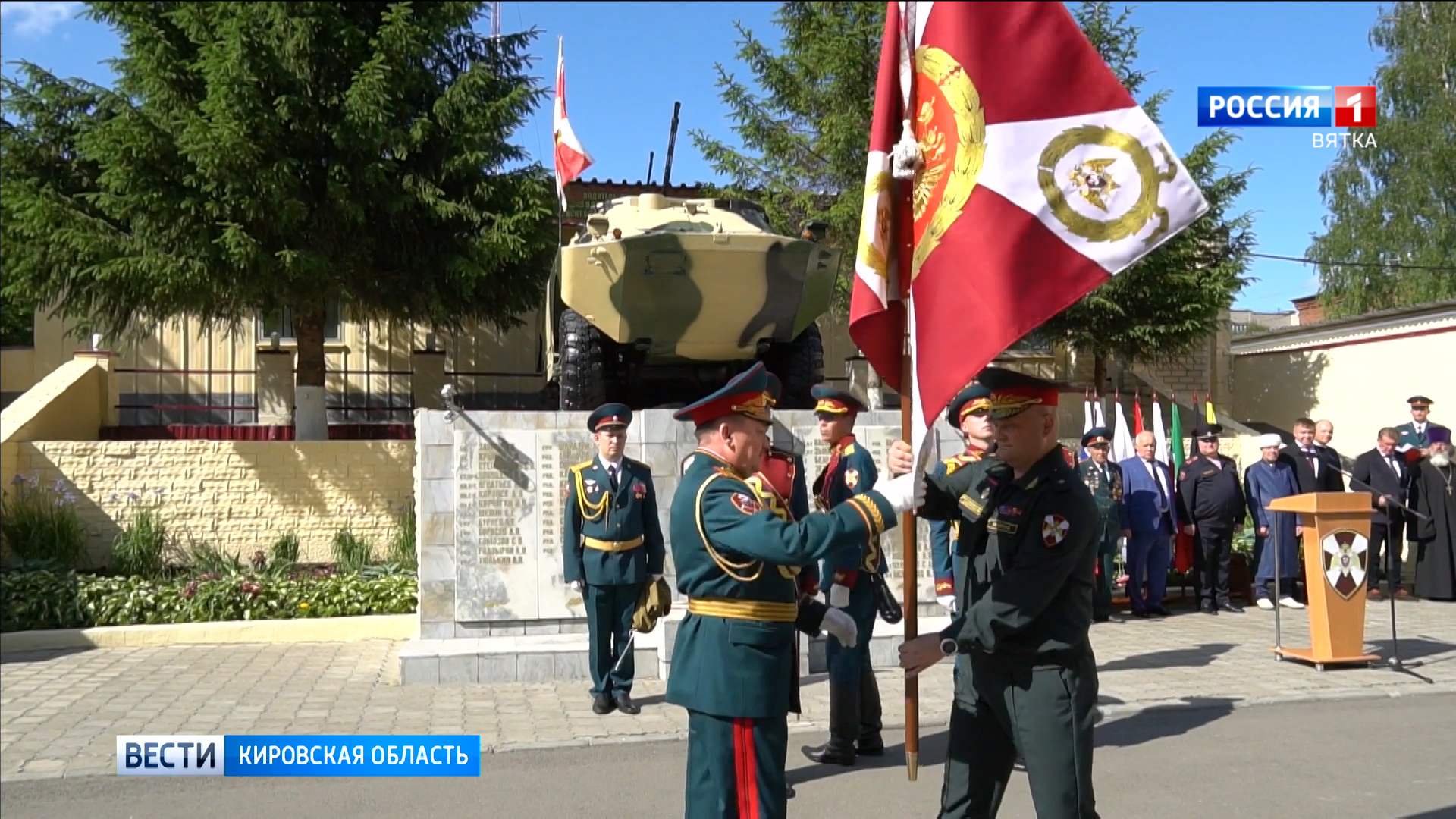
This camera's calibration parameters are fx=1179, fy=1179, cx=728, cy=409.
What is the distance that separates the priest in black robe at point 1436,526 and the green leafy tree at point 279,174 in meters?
10.2

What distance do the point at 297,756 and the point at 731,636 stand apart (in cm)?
334

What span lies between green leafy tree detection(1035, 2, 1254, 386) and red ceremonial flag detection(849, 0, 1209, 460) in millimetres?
14252

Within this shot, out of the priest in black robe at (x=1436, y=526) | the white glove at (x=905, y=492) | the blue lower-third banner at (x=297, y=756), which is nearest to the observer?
the white glove at (x=905, y=492)

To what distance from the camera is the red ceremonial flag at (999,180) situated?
3416mm

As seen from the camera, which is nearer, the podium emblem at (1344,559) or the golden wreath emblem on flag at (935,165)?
the golden wreath emblem on flag at (935,165)

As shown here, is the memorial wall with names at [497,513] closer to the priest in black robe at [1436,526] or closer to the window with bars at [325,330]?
the priest in black robe at [1436,526]

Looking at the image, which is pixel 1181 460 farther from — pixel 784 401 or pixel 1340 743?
pixel 1340 743

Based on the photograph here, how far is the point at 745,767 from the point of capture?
12.3 feet

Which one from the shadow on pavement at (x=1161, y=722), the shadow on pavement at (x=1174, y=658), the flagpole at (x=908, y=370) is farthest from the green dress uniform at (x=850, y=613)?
the shadow on pavement at (x=1174, y=658)

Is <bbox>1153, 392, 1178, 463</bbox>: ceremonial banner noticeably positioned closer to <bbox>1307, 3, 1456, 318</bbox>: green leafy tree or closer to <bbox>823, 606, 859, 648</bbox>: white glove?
<bbox>823, 606, 859, 648</bbox>: white glove

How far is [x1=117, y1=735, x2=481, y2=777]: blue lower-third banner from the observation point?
5949 mm

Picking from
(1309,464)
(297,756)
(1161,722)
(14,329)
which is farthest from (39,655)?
(14,329)

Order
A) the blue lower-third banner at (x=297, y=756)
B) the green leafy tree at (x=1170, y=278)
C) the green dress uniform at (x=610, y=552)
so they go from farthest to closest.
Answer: the green leafy tree at (x=1170, y=278)
the green dress uniform at (x=610, y=552)
the blue lower-third banner at (x=297, y=756)

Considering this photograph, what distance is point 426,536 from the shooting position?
8.73 meters
